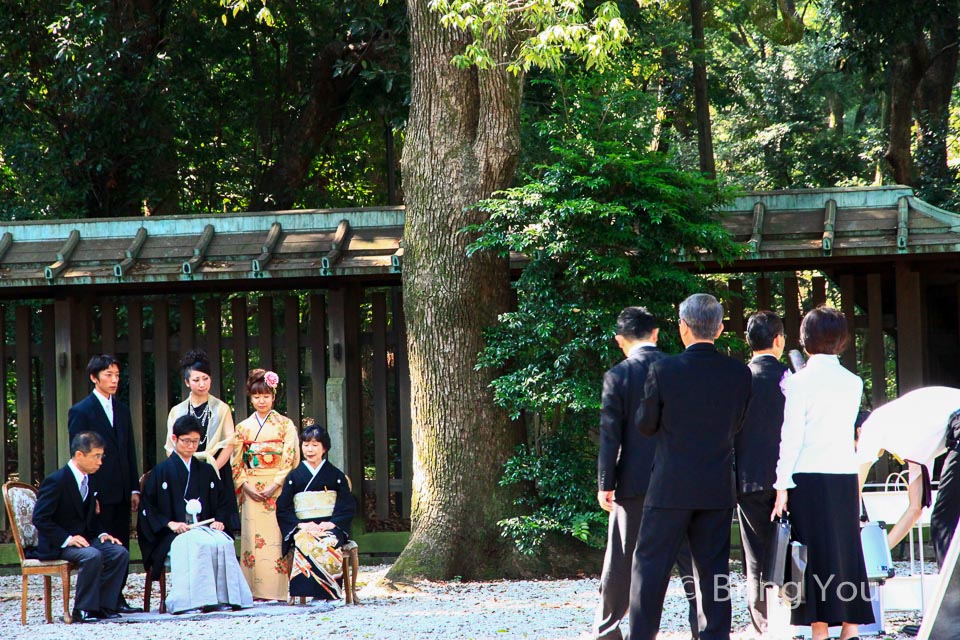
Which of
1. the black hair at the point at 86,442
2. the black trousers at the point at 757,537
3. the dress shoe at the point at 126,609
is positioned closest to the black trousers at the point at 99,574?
the dress shoe at the point at 126,609

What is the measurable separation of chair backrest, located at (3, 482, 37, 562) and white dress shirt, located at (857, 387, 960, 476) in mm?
5137

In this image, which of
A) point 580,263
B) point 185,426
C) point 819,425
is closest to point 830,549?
point 819,425

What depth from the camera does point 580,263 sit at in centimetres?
691

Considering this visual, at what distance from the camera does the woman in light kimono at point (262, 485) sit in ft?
22.5

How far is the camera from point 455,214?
720 centimetres

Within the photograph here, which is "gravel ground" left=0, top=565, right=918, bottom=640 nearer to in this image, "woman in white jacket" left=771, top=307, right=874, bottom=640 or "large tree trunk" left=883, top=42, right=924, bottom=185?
"woman in white jacket" left=771, top=307, right=874, bottom=640

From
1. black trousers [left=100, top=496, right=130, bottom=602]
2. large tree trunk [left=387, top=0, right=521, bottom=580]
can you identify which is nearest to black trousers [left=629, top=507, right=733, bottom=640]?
large tree trunk [left=387, top=0, right=521, bottom=580]

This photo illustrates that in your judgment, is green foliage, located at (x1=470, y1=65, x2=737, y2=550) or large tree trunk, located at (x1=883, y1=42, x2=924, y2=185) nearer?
green foliage, located at (x1=470, y1=65, x2=737, y2=550)

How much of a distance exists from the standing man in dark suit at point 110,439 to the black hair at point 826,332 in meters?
4.63

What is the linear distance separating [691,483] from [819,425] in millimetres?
716

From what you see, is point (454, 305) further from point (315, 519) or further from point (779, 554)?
point (779, 554)

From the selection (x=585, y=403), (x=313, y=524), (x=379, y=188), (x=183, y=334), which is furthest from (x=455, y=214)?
(x=379, y=188)

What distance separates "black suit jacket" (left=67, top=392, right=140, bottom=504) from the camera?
6.70m

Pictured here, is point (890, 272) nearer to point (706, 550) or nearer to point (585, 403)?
point (585, 403)
